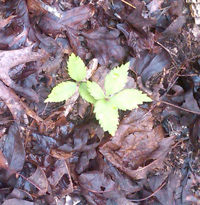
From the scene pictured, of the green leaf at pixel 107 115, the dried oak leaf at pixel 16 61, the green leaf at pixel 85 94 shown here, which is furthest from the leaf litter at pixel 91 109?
the green leaf at pixel 107 115

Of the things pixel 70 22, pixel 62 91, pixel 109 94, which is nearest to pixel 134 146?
pixel 109 94

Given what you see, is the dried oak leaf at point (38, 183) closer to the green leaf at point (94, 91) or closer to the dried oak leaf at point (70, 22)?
the green leaf at point (94, 91)

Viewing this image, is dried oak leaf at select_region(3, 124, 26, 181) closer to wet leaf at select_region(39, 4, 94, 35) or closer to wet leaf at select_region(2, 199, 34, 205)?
wet leaf at select_region(2, 199, 34, 205)

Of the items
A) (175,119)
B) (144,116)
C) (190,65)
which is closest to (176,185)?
(175,119)

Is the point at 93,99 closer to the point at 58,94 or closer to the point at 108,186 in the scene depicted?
the point at 58,94

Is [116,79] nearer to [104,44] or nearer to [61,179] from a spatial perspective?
[104,44]
